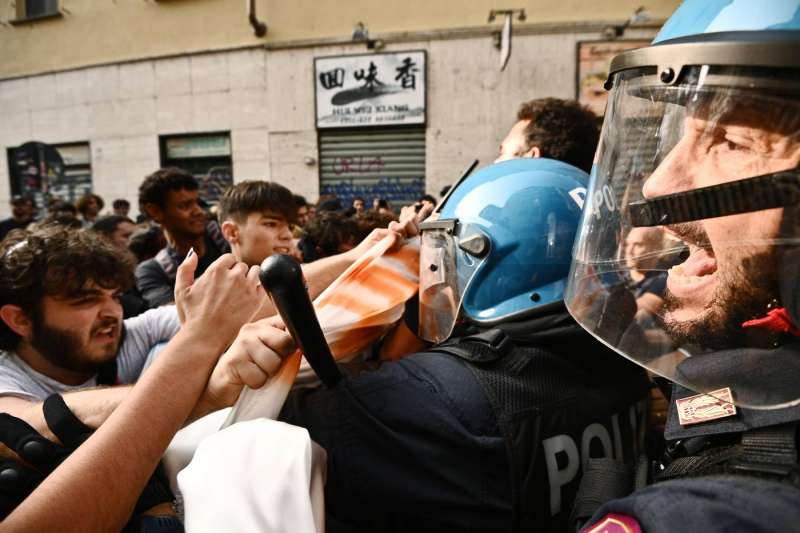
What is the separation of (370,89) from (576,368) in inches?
393

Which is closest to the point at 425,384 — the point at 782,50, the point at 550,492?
the point at 550,492

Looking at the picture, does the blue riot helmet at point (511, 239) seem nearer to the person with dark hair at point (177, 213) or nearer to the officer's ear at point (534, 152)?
the officer's ear at point (534, 152)

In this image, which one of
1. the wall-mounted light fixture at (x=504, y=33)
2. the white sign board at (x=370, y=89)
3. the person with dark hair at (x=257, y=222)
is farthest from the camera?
the white sign board at (x=370, y=89)

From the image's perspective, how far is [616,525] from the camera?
70cm

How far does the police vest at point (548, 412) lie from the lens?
1022mm

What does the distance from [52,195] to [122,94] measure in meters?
3.24

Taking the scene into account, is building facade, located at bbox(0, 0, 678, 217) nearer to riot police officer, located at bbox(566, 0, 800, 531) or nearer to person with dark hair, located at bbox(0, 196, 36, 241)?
person with dark hair, located at bbox(0, 196, 36, 241)

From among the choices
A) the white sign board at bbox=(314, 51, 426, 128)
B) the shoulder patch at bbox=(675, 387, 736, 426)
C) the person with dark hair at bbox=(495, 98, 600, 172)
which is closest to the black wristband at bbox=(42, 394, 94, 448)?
the shoulder patch at bbox=(675, 387, 736, 426)

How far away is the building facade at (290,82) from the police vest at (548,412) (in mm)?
9251

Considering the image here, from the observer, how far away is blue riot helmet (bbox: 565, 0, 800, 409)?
0.81 m

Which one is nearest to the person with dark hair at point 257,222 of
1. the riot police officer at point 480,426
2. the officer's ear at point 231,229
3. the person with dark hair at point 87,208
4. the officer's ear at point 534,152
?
the officer's ear at point 231,229

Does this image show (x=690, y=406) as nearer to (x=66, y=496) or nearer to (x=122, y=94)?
(x=66, y=496)

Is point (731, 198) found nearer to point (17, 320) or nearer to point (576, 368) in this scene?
point (576, 368)

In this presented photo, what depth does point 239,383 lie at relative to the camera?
3.66ft
